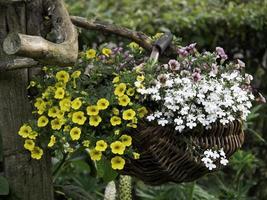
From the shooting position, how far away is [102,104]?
2350mm

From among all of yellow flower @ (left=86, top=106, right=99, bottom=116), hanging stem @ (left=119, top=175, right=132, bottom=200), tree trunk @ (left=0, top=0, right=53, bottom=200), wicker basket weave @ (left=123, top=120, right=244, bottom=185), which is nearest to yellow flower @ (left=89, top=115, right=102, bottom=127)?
yellow flower @ (left=86, top=106, right=99, bottom=116)

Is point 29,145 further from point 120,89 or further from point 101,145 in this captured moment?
point 120,89

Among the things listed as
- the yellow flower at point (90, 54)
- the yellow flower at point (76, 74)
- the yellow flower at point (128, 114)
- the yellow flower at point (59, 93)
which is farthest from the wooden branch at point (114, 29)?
the yellow flower at point (128, 114)

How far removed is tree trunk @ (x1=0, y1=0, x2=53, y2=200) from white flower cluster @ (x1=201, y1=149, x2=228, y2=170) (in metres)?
0.68

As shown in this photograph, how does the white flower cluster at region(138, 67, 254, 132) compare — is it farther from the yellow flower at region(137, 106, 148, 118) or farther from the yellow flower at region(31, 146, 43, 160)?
the yellow flower at region(31, 146, 43, 160)

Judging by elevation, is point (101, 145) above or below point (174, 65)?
below

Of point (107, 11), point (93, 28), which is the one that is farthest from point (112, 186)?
point (107, 11)

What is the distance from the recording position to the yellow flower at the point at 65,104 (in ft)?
7.89

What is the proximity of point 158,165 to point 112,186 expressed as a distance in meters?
0.67

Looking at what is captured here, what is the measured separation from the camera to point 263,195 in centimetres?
447

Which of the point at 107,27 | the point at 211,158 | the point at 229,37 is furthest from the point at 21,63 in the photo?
the point at 229,37

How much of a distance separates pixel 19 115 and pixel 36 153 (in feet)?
0.61

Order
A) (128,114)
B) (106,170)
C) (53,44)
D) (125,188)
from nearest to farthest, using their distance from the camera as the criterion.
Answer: (53,44) → (128,114) → (106,170) → (125,188)

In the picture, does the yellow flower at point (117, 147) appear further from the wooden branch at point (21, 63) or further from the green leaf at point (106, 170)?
the wooden branch at point (21, 63)
